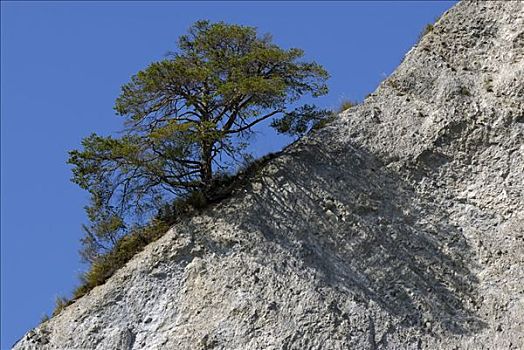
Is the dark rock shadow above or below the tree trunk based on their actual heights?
below

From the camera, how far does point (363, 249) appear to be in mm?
17125

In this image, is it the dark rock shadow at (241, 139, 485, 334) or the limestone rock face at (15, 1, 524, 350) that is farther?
the dark rock shadow at (241, 139, 485, 334)

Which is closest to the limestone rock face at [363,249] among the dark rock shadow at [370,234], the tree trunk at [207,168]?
the dark rock shadow at [370,234]

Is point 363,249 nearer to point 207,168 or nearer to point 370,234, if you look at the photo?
point 370,234

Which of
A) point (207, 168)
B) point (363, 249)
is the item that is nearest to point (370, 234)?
point (363, 249)

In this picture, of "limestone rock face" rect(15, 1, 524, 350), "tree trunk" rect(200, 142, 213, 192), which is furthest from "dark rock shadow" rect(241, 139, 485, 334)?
"tree trunk" rect(200, 142, 213, 192)

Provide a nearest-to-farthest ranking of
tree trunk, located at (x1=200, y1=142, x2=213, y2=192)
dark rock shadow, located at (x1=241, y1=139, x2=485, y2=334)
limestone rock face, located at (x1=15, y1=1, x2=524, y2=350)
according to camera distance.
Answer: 1. limestone rock face, located at (x1=15, y1=1, x2=524, y2=350)
2. dark rock shadow, located at (x1=241, y1=139, x2=485, y2=334)
3. tree trunk, located at (x1=200, y1=142, x2=213, y2=192)

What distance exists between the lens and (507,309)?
1630 centimetres

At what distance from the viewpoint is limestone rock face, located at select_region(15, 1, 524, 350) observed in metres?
16.0

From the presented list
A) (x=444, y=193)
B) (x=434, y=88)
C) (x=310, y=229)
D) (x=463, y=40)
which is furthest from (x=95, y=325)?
(x=463, y=40)

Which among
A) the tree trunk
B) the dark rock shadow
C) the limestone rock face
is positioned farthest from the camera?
the tree trunk

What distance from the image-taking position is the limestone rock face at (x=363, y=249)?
52.4 ft

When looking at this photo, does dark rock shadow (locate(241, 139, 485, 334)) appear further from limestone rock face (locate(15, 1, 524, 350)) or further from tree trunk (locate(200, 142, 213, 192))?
tree trunk (locate(200, 142, 213, 192))

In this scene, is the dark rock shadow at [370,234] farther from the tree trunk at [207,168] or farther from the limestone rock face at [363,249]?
the tree trunk at [207,168]
